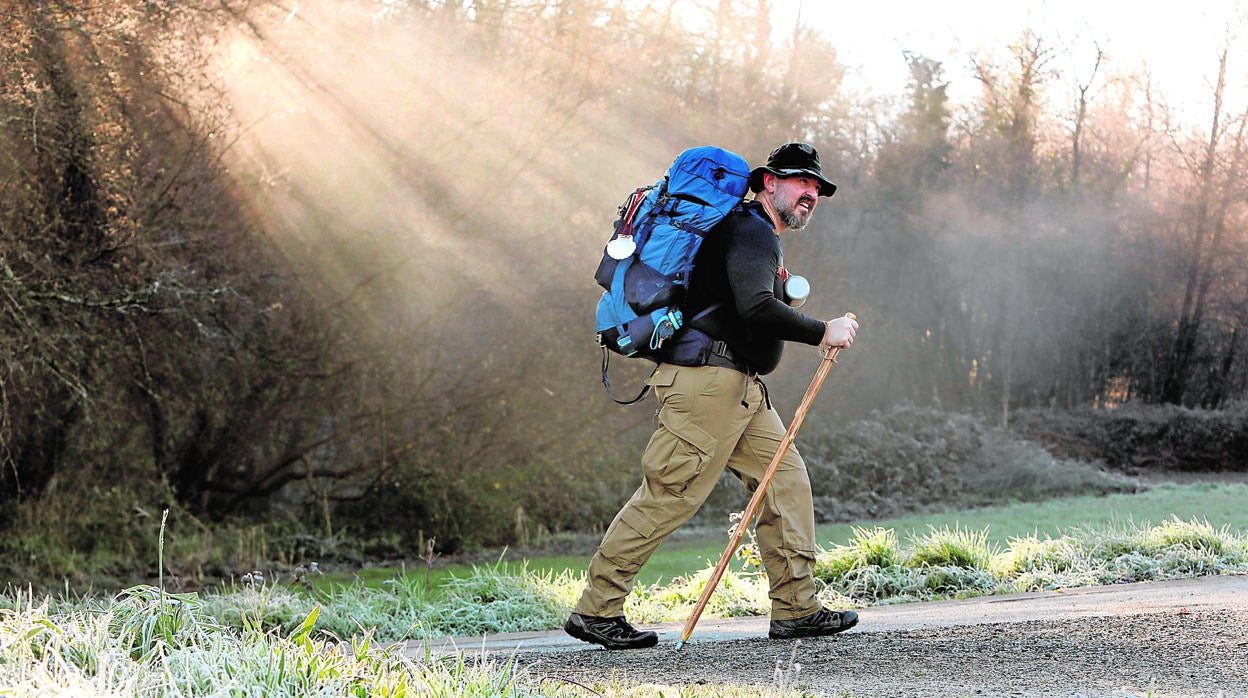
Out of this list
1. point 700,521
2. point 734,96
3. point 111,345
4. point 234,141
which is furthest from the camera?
point 734,96

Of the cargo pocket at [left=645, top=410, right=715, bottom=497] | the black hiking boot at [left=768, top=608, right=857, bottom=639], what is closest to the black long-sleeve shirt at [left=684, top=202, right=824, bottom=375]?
the cargo pocket at [left=645, top=410, right=715, bottom=497]

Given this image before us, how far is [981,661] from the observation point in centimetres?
395

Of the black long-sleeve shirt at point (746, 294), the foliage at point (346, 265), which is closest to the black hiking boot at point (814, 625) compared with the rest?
the black long-sleeve shirt at point (746, 294)

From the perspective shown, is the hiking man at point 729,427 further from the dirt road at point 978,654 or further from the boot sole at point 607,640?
the dirt road at point 978,654

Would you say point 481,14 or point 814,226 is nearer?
point 481,14

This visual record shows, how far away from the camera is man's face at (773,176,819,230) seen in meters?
4.71

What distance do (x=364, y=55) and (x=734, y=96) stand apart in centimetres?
676

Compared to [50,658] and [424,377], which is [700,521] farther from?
[50,658]

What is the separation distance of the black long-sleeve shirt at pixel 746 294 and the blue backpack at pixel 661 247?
0.09 metres

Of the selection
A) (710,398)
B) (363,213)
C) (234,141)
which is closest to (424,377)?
(363,213)

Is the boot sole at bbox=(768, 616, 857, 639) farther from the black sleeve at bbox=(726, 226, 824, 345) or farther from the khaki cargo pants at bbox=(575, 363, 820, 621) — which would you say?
the black sleeve at bbox=(726, 226, 824, 345)

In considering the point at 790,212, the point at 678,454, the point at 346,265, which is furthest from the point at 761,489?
the point at 346,265

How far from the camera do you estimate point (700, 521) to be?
1449cm

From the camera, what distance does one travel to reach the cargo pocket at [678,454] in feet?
14.6
